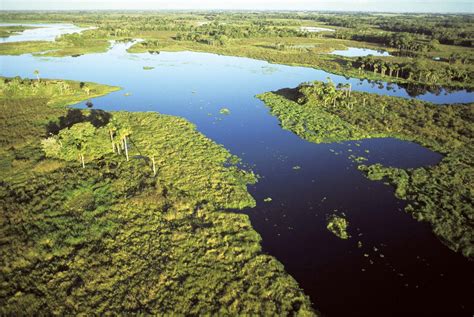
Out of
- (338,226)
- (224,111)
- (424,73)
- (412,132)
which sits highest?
(424,73)

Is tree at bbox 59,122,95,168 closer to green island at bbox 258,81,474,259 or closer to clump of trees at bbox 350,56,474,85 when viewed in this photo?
green island at bbox 258,81,474,259

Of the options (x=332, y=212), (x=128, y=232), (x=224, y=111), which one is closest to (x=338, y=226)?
(x=332, y=212)

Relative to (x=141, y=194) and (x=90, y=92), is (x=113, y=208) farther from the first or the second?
(x=90, y=92)

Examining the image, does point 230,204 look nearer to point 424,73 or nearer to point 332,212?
point 332,212

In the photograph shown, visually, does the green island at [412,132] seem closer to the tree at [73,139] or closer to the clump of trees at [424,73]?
the clump of trees at [424,73]

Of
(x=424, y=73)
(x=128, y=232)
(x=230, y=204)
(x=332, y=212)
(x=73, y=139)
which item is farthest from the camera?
(x=424, y=73)

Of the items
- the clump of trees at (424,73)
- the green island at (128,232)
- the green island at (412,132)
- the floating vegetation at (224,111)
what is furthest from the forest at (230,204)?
the clump of trees at (424,73)

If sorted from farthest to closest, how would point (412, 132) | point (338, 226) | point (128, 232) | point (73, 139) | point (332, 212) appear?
1. point (412, 132)
2. point (73, 139)
3. point (332, 212)
4. point (338, 226)
5. point (128, 232)
